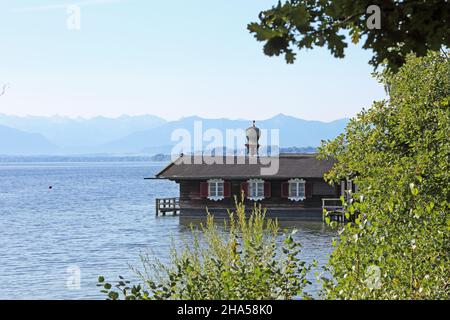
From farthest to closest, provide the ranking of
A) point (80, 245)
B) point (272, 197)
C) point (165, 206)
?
point (165, 206) < point (272, 197) < point (80, 245)

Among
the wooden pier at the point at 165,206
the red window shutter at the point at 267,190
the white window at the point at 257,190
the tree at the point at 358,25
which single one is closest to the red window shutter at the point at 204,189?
the white window at the point at 257,190

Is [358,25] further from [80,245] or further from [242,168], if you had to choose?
[242,168]

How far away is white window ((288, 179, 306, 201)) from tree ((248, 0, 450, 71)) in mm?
42874

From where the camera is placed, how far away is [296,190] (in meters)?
48.5

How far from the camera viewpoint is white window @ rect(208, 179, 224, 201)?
162 feet

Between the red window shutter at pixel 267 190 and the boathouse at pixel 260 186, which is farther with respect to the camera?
the red window shutter at pixel 267 190

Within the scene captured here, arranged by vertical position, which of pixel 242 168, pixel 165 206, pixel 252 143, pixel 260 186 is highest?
pixel 252 143

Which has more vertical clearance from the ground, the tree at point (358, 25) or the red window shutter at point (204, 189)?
the tree at point (358, 25)

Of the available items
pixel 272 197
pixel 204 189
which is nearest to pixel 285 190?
pixel 272 197

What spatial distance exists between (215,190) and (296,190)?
5220mm

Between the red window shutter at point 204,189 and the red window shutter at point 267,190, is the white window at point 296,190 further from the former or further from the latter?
the red window shutter at point 204,189

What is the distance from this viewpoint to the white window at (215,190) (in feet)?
162
